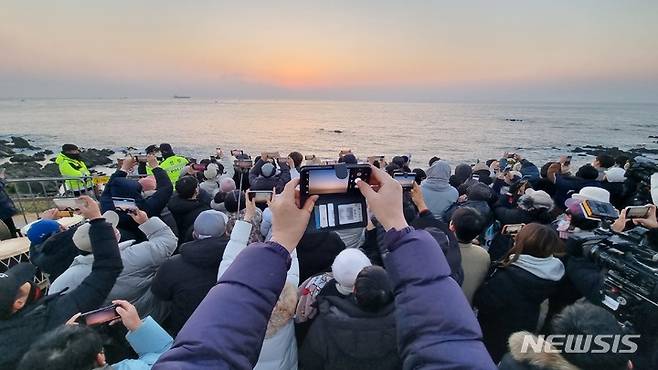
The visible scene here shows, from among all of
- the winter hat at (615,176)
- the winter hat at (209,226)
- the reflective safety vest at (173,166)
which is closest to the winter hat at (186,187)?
the winter hat at (209,226)

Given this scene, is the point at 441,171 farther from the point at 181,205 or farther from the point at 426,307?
the point at 426,307

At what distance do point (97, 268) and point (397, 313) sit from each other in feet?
8.59

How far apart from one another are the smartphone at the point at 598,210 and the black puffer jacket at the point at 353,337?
2.44 m

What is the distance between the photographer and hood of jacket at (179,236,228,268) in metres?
3.10

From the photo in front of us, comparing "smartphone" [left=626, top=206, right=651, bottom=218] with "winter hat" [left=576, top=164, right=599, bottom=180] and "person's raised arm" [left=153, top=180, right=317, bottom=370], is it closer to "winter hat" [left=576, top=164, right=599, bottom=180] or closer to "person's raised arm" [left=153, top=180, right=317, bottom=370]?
"winter hat" [left=576, top=164, right=599, bottom=180]

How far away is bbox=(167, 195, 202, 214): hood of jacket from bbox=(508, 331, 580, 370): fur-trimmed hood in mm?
4629

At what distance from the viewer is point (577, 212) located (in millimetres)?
3619

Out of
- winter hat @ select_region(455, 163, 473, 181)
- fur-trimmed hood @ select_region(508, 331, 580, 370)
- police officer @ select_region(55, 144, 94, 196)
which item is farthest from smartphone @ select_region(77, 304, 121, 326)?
police officer @ select_region(55, 144, 94, 196)

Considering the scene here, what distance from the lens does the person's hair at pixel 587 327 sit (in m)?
1.66

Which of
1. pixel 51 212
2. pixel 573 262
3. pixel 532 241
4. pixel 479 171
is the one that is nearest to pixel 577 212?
pixel 573 262

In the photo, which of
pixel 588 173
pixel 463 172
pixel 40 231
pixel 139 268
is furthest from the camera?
pixel 463 172

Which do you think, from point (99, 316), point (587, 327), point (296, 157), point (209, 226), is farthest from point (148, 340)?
point (296, 157)

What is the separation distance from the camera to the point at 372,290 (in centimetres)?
224

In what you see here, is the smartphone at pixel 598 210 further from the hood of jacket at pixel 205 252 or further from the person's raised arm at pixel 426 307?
the hood of jacket at pixel 205 252
